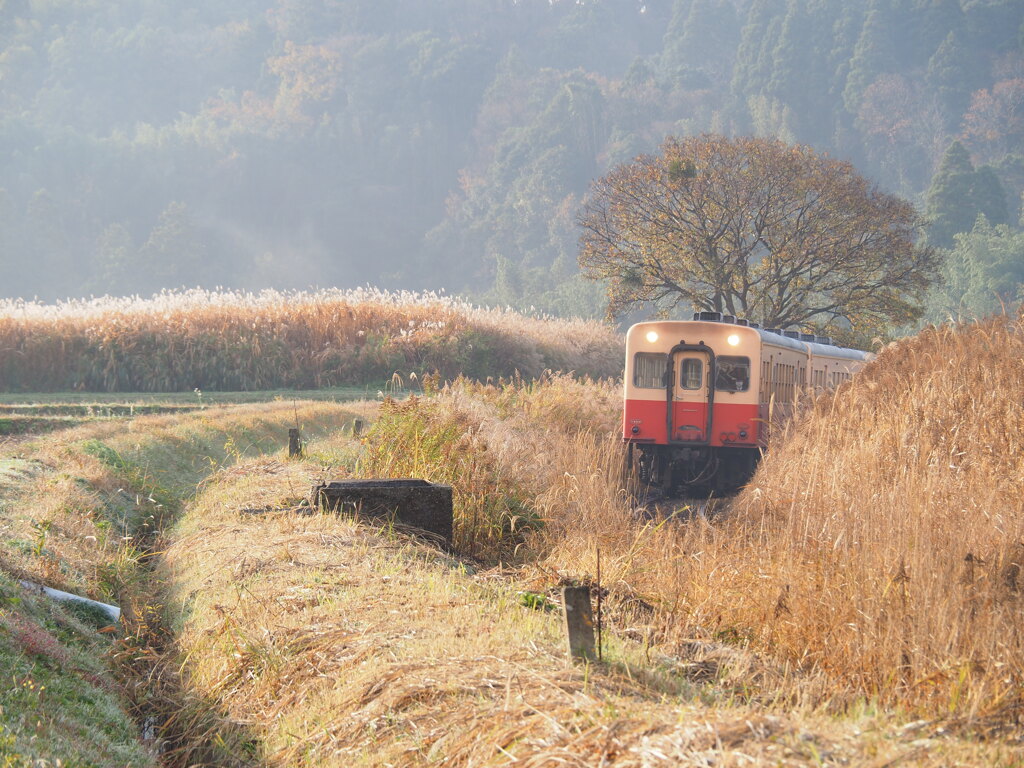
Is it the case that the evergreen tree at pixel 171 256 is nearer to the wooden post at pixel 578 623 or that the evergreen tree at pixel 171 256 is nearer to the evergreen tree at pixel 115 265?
the evergreen tree at pixel 115 265

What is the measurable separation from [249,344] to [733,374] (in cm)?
1080

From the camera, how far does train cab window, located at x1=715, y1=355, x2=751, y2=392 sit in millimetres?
16672

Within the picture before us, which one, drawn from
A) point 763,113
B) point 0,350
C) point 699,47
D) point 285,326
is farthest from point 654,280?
point 699,47

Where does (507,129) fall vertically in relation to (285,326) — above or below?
above

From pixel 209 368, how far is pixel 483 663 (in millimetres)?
18534

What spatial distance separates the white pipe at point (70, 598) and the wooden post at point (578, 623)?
331 cm

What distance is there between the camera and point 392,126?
9856 cm

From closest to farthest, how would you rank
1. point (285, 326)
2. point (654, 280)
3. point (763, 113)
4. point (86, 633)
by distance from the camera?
point (86, 633) → point (285, 326) → point (654, 280) → point (763, 113)

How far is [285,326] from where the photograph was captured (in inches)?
944

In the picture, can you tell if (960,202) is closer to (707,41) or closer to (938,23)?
(938,23)

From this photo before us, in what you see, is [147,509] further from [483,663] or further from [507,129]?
[507,129]

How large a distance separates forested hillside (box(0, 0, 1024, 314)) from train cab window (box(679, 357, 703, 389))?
52762 millimetres

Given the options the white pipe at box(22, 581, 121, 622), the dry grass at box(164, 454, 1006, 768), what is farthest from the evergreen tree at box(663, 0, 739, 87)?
the white pipe at box(22, 581, 121, 622)

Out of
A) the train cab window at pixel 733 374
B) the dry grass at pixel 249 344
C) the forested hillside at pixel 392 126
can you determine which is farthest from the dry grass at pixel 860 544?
the forested hillside at pixel 392 126
